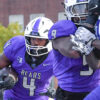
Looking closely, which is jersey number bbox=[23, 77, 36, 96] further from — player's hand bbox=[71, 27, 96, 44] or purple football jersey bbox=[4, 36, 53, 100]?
player's hand bbox=[71, 27, 96, 44]

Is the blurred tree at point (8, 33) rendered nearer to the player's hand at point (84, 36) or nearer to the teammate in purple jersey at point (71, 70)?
the teammate in purple jersey at point (71, 70)

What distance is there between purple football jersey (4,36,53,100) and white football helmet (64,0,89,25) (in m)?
0.85

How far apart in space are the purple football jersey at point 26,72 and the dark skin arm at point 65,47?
98cm

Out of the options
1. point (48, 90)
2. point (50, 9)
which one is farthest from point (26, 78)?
point (50, 9)

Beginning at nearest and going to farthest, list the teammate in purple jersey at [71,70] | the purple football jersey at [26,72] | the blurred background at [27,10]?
the teammate in purple jersey at [71,70]
the purple football jersey at [26,72]
the blurred background at [27,10]

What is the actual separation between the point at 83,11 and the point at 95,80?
0.60 meters

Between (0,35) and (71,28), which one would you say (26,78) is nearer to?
(71,28)

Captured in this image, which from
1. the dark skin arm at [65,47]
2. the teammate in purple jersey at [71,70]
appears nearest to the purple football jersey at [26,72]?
the teammate in purple jersey at [71,70]

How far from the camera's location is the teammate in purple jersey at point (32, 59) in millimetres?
4023

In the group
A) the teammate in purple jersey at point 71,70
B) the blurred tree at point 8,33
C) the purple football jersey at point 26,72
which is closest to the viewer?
the teammate in purple jersey at point 71,70

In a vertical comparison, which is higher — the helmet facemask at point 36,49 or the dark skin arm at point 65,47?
the dark skin arm at point 65,47

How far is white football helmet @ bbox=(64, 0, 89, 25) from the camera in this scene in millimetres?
3178

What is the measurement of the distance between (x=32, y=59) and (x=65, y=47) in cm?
117

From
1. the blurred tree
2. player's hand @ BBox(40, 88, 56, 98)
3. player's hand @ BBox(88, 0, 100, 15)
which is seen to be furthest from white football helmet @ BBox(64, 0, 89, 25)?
the blurred tree
